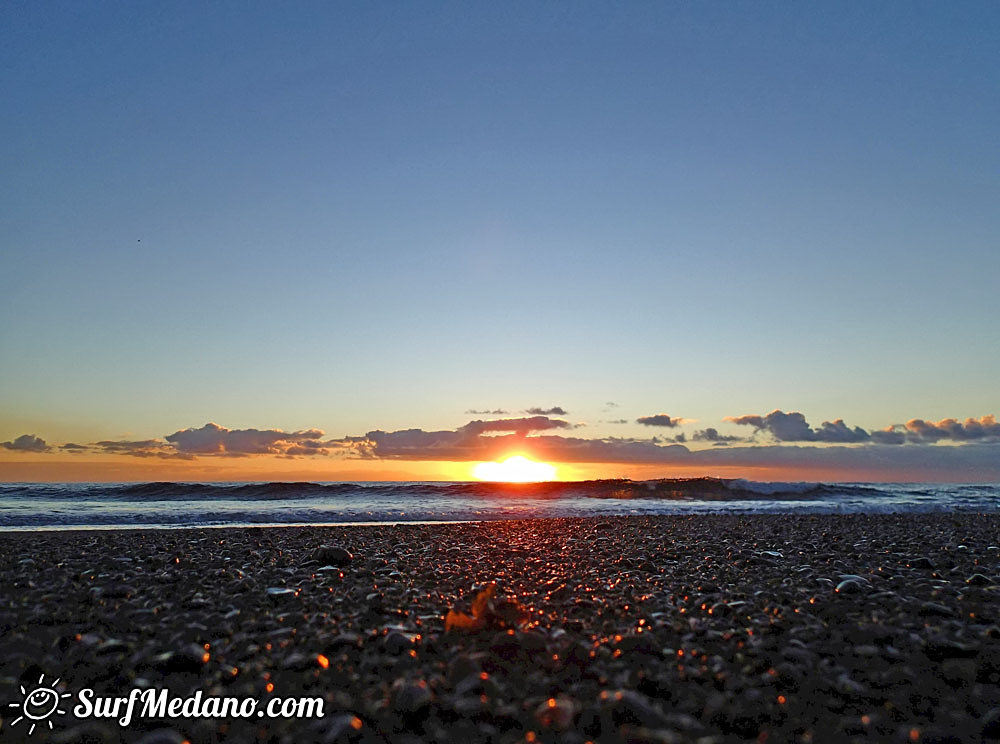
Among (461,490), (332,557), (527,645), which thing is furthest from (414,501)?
(527,645)

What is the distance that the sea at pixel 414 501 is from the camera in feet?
69.7

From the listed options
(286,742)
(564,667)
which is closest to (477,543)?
(564,667)

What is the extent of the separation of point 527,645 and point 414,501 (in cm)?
2994

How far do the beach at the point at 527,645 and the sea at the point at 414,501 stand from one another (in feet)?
44.3

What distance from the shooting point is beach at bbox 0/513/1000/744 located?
341 cm

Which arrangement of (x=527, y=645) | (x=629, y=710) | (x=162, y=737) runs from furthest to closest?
1. (x=527, y=645)
2. (x=629, y=710)
3. (x=162, y=737)

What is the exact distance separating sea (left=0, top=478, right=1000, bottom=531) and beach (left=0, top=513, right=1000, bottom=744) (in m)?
13.5

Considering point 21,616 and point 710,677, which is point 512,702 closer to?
point 710,677

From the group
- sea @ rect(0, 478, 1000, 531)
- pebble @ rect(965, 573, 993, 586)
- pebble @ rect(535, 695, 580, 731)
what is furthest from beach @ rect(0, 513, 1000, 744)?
sea @ rect(0, 478, 1000, 531)

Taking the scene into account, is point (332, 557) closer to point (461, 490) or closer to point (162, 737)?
point (162, 737)

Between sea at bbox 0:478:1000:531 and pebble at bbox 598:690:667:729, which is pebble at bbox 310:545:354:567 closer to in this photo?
pebble at bbox 598:690:667:729

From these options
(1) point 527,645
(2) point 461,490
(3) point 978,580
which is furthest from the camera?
(2) point 461,490

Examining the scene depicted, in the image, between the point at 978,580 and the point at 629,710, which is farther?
the point at 978,580

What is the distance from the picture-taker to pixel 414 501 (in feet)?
110
